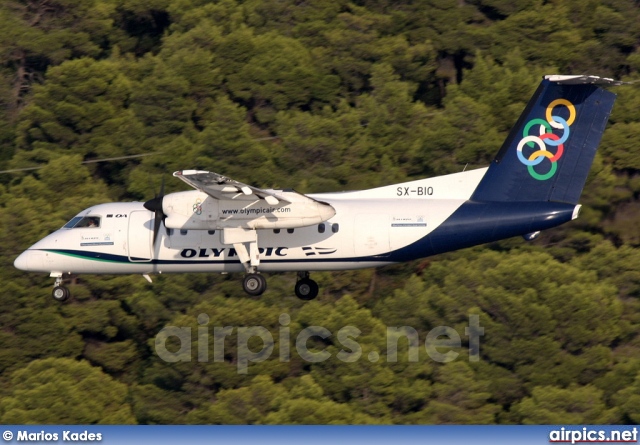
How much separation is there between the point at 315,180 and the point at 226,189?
21.4m

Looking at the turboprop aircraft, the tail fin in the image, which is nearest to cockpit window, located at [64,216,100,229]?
the turboprop aircraft

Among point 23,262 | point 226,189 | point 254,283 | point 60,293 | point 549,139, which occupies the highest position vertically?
point 549,139

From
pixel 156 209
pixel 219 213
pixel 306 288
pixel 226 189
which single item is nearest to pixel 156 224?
pixel 156 209

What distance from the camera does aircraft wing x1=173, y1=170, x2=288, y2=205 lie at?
22.3 metres

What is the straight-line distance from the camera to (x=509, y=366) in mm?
38406

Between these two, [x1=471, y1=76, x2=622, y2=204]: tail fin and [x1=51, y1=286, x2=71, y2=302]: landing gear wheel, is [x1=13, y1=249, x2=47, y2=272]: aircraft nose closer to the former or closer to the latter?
[x1=51, y1=286, x2=71, y2=302]: landing gear wheel

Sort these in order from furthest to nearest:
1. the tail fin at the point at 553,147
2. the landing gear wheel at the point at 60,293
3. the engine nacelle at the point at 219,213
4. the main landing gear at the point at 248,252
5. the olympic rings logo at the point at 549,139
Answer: the landing gear wheel at the point at 60,293 < the main landing gear at the point at 248,252 < the engine nacelle at the point at 219,213 < the olympic rings logo at the point at 549,139 < the tail fin at the point at 553,147

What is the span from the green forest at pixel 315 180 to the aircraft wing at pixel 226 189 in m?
13.3

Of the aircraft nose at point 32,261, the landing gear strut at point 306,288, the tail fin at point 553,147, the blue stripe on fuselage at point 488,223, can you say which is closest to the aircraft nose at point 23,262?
the aircraft nose at point 32,261

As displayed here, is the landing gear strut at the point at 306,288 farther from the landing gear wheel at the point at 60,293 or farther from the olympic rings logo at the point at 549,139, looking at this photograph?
the olympic rings logo at the point at 549,139

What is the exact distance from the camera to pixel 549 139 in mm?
23344

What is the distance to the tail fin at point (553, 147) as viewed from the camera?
23109 millimetres

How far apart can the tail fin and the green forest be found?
41.0 feet

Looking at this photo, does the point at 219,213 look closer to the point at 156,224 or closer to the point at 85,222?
the point at 156,224
